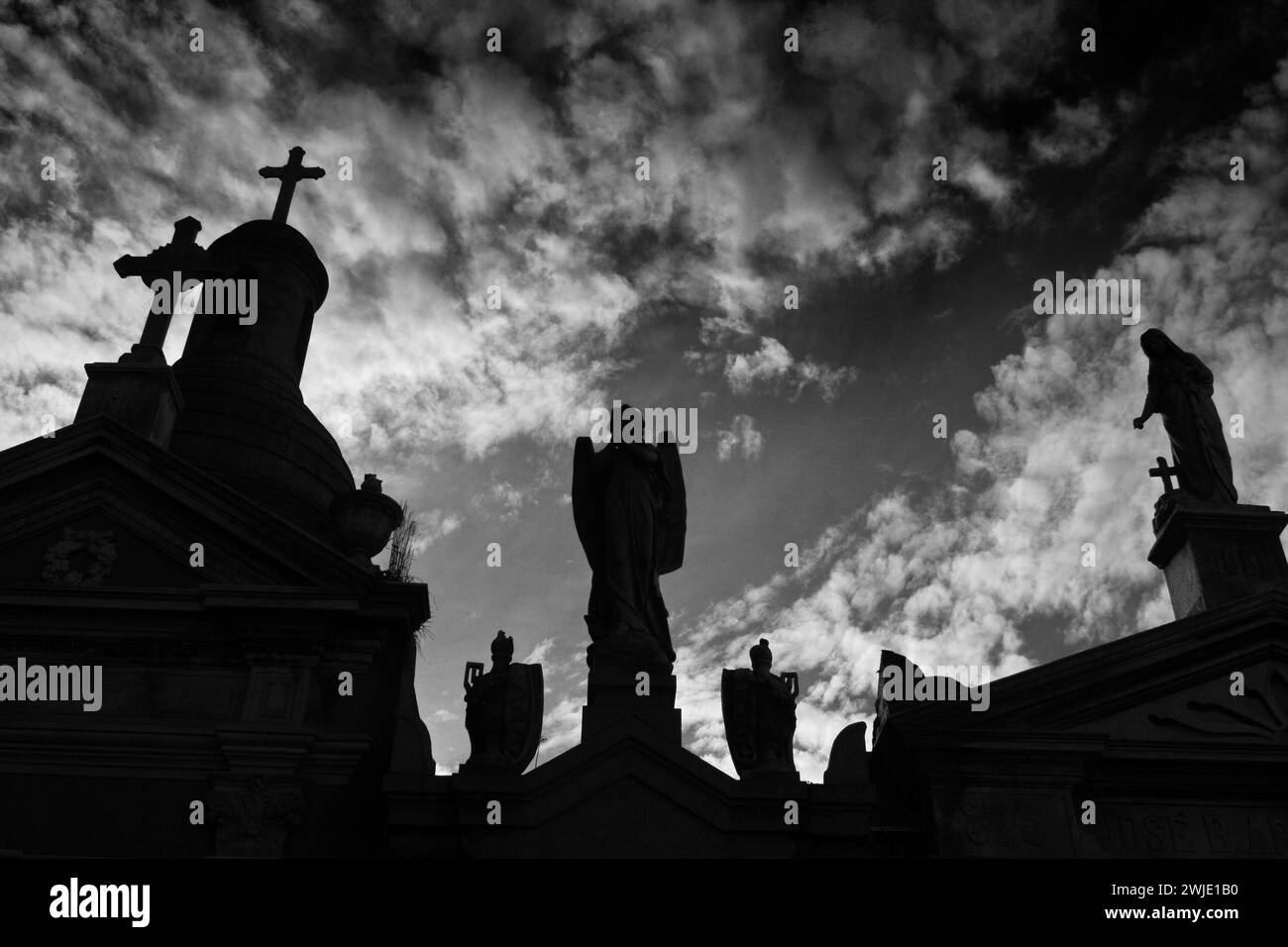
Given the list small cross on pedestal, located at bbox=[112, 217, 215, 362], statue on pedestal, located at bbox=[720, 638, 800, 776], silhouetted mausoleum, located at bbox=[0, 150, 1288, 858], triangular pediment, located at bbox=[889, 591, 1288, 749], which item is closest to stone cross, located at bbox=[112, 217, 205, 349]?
small cross on pedestal, located at bbox=[112, 217, 215, 362]

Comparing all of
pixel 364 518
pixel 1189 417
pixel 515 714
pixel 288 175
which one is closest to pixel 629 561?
pixel 515 714

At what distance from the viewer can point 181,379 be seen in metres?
18.0

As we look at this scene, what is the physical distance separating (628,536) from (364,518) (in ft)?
12.5

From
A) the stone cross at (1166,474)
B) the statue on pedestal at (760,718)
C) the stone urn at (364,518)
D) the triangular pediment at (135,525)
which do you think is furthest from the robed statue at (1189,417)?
the triangular pediment at (135,525)

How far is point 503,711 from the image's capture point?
31.8 ft

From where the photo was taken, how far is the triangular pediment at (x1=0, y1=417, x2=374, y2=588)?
11891 millimetres

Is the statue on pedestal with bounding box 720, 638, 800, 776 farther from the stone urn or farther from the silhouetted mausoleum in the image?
the stone urn

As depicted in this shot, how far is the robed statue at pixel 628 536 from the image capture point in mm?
10148

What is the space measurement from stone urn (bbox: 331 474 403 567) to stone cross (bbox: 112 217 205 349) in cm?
337

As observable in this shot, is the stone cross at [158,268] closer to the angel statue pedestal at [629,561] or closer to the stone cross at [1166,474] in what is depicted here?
the angel statue pedestal at [629,561]

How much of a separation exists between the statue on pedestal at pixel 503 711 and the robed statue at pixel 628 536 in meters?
0.63

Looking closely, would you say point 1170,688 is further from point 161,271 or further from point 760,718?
point 161,271
